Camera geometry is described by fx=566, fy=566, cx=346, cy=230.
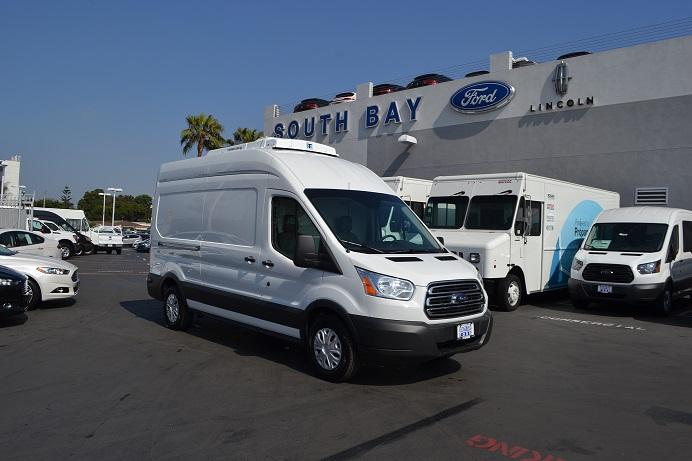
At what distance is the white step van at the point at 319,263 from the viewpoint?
18.9ft

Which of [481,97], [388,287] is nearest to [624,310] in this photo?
[388,287]

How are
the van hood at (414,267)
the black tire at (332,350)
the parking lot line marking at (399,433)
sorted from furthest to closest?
the black tire at (332,350), the van hood at (414,267), the parking lot line marking at (399,433)

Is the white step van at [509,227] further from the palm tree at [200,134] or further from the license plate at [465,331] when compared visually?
the palm tree at [200,134]

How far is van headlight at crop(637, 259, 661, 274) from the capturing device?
11828 millimetres

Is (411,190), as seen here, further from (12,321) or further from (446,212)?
(12,321)

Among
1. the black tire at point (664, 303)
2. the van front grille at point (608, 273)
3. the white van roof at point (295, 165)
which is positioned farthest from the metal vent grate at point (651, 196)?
the white van roof at point (295, 165)

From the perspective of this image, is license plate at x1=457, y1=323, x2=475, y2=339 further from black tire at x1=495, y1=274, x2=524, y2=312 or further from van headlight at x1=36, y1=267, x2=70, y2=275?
van headlight at x1=36, y1=267, x2=70, y2=275

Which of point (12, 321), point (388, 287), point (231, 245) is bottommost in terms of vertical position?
point (12, 321)

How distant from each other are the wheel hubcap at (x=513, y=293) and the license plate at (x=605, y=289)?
1.66m

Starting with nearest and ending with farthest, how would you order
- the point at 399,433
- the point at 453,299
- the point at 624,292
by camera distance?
1. the point at 399,433
2. the point at 453,299
3. the point at 624,292

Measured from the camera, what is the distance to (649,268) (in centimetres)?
1188

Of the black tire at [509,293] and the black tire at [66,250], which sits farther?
the black tire at [66,250]

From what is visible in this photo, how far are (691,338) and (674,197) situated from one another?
891cm

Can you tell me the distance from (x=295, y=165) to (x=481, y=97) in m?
16.1
